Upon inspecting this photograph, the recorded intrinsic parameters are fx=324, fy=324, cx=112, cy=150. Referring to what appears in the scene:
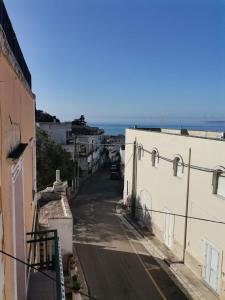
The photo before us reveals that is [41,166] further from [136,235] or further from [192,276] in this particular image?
[192,276]

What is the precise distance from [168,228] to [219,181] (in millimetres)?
6023

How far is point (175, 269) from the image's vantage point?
1474 cm

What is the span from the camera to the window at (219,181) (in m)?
12.0

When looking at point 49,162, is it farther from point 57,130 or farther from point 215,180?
point 215,180

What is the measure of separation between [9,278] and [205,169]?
35.3 feet

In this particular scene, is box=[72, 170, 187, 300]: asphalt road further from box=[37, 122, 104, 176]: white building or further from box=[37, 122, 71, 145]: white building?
box=[37, 122, 71, 145]: white building

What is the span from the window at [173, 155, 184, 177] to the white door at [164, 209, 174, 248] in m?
2.36

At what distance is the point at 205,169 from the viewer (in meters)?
13.1

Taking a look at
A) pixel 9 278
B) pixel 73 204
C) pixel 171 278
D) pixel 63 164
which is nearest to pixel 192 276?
pixel 171 278

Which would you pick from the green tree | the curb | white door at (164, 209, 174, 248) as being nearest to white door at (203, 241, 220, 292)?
the curb

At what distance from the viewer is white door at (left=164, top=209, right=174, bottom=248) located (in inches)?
667

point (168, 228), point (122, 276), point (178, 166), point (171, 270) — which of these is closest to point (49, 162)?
point (168, 228)

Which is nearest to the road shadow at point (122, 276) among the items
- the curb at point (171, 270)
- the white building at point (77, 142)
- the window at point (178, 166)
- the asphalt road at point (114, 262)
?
the asphalt road at point (114, 262)

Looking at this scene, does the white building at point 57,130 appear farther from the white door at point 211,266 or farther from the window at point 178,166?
the white door at point 211,266
